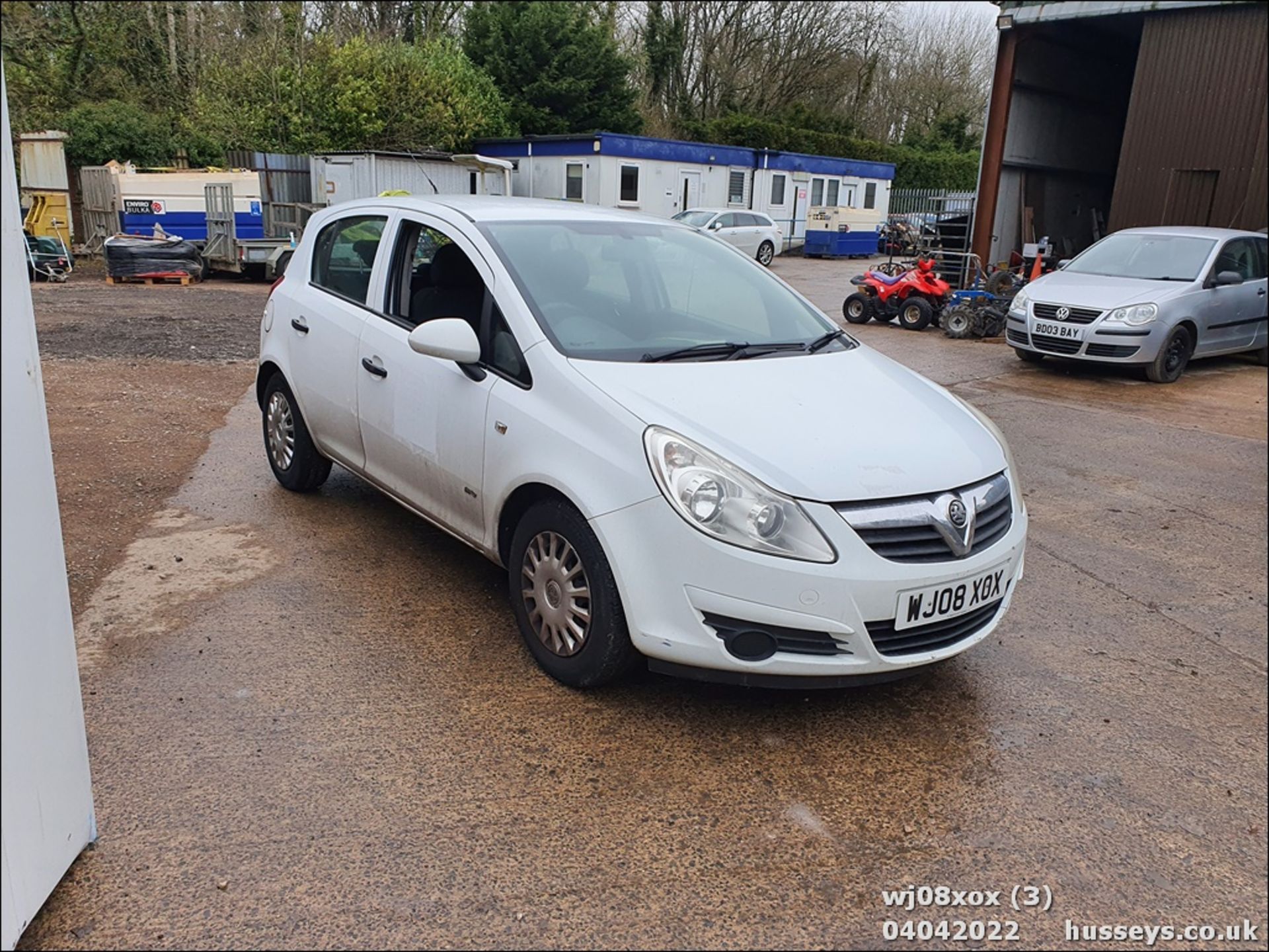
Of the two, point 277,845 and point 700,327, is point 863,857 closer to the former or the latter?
point 277,845

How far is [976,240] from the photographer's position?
54.5ft

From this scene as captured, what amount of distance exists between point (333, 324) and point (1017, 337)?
879 cm

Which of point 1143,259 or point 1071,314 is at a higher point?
point 1143,259

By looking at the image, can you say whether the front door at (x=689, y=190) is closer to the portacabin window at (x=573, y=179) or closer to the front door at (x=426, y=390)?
the portacabin window at (x=573, y=179)

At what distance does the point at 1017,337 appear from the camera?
11375 millimetres

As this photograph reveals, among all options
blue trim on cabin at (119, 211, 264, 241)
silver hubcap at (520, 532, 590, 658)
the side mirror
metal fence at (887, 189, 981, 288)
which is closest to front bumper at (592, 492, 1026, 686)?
silver hubcap at (520, 532, 590, 658)

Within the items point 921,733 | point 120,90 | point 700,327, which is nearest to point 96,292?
point 120,90

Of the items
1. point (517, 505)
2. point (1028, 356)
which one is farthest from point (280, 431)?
point (1028, 356)

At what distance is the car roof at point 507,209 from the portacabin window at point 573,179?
24.6m

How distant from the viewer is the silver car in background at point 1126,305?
32.3 feet

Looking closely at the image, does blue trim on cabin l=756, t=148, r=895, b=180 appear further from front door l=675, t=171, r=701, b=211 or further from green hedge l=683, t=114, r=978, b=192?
front door l=675, t=171, r=701, b=211

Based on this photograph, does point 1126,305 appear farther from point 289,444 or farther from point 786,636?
point 786,636

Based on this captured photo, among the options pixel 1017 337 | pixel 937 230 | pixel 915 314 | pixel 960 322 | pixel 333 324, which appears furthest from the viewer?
pixel 937 230

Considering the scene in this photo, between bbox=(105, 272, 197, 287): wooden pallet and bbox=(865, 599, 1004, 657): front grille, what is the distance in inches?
730
